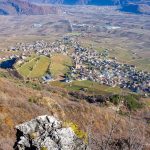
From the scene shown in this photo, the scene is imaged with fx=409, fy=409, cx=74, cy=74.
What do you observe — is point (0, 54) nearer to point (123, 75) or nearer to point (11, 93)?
point (123, 75)

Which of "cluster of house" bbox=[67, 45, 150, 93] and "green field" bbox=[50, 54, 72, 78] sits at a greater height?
"green field" bbox=[50, 54, 72, 78]

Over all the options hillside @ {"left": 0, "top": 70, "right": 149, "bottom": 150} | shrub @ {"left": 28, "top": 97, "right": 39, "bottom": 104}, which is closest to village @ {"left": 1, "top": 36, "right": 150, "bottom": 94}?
hillside @ {"left": 0, "top": 70, "right": 149, "bottom": 150}

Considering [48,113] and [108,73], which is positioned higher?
[48,113]

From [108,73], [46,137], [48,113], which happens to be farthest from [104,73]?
[46,137]

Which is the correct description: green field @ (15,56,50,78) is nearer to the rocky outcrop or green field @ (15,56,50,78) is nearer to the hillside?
the hillside

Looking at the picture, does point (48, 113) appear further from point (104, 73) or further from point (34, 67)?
point (104, 73)
